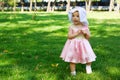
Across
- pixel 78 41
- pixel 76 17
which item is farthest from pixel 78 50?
pixel 76 17

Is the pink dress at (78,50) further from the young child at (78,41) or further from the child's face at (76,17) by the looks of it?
the child's face at (76,17)

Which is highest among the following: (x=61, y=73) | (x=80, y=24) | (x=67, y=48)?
(x=80, y=24)

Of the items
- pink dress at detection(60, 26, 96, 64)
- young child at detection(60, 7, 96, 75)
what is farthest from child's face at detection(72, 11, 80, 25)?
pink dress at detection(60, 26, 96, 64)

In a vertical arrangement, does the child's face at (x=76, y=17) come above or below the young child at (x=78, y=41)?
above

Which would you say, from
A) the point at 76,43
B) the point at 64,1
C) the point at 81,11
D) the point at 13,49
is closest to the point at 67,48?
the point at 76,43

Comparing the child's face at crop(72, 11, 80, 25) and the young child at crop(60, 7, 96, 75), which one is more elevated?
the child's face at crop(72, 11, 80, 25)

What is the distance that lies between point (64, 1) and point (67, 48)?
77.8 m

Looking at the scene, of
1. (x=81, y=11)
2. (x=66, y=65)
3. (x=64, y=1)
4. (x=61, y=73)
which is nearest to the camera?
(x=81, y=11)

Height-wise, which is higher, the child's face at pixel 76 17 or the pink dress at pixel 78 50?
the child's face at pixel 76 17

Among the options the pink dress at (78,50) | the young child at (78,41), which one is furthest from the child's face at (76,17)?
the pink dress at (78,50)

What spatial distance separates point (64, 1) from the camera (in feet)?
279

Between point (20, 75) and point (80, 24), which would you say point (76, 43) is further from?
point (20, 75)

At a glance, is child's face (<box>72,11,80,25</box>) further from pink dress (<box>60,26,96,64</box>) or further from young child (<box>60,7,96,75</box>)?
pink dress (<box>60,26,96,64</box>)

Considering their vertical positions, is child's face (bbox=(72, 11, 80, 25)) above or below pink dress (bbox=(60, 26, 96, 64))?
above
